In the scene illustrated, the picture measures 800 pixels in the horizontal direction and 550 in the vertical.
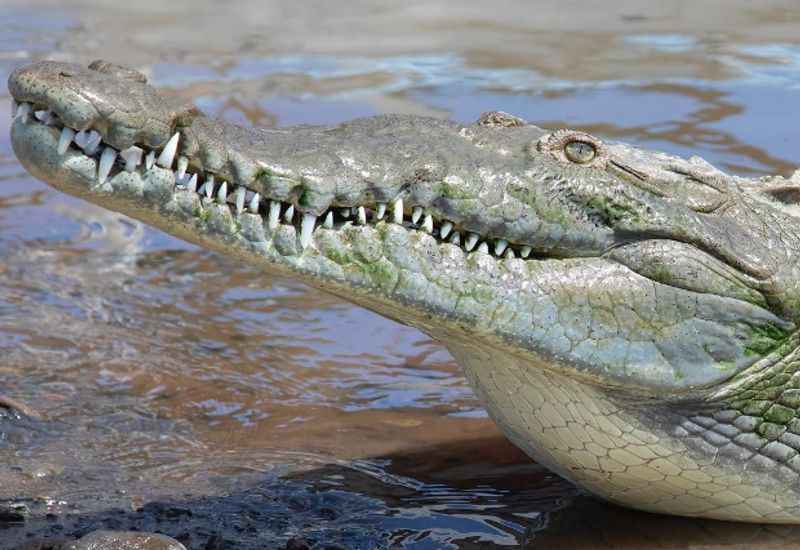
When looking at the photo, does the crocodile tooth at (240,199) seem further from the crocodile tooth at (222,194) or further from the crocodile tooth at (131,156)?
the crocodile tooth at (131,156)

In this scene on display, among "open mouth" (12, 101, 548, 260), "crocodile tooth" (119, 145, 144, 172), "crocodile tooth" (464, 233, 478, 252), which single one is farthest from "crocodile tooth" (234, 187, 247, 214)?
"crocodile tooth" (464, 233, 478, 252)

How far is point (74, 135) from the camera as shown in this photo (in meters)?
3.53

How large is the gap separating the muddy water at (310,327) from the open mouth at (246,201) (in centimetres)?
94

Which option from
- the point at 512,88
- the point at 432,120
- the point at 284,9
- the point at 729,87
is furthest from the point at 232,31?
the point at 432,120

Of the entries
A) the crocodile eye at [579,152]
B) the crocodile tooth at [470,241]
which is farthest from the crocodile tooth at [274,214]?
the crocodile eye at [579,152]

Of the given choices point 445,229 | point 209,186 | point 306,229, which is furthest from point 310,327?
point 209,186

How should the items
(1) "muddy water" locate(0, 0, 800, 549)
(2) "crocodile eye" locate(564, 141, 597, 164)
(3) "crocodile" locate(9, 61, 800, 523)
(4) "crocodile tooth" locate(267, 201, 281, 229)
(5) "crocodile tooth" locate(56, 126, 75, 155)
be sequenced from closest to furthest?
(5) "crocodile tooth" locate(56, 126, 75, 155) → (3) "crocodile" locate(9, 61, 800, 523) → (4) "crocodile tooth" locate(267, 201, 281, 229) → (2) "crocodile eye" locate(564, 141, 597, 164) → (1) "muddy water" locate(0, 0, 800, 549)

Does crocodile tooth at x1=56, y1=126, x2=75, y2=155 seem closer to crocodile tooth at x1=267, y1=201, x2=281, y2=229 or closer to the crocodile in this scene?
the crocodile

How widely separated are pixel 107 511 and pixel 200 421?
1.05 metres

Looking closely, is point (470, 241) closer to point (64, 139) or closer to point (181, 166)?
point (181, 166)

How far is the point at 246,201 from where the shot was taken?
3.71 m

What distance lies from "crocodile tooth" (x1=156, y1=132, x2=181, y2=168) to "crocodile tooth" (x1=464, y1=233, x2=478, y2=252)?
2.80 feet

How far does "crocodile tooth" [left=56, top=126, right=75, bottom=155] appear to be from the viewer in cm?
350

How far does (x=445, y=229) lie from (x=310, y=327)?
2.63 meters
